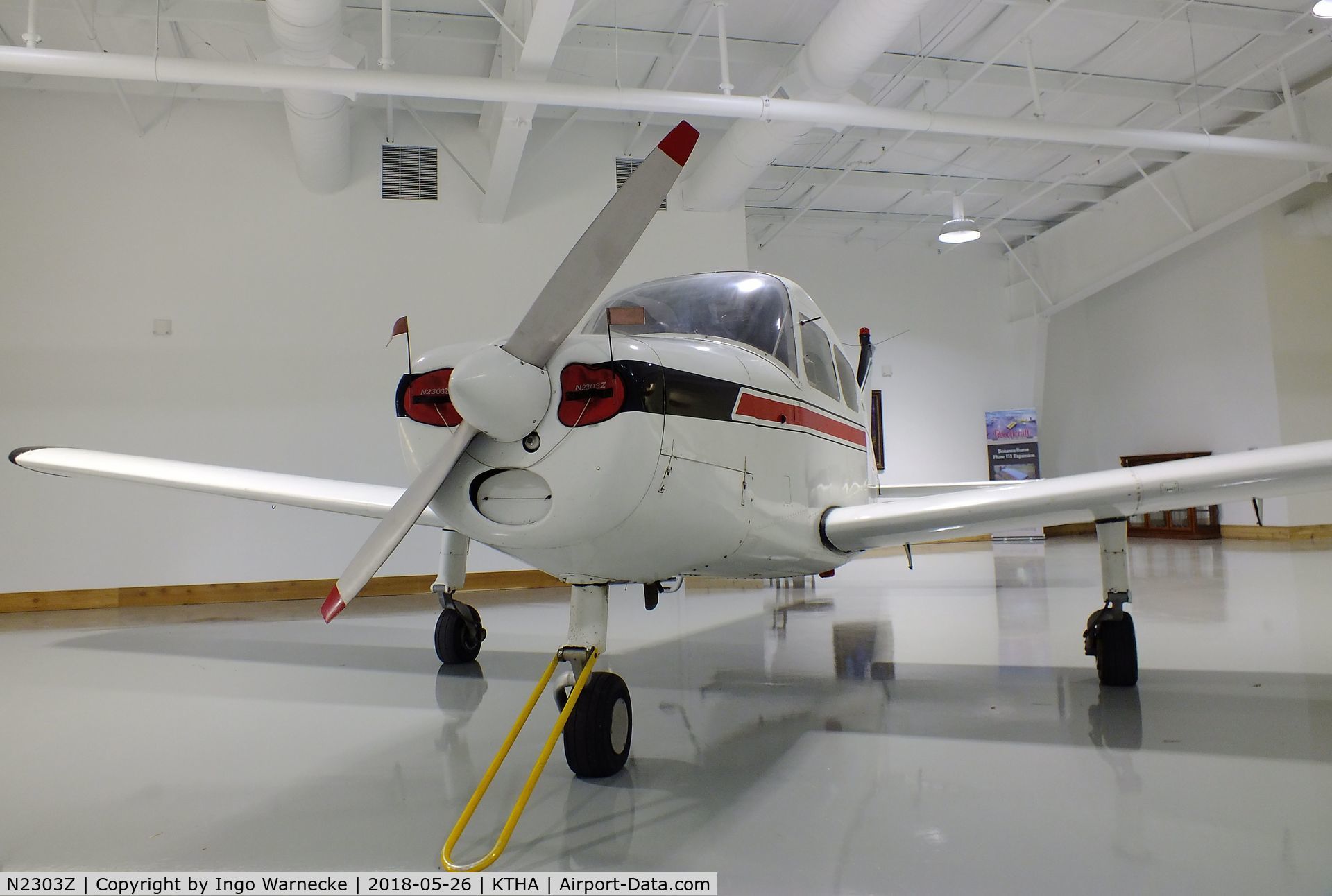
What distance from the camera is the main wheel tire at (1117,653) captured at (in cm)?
352

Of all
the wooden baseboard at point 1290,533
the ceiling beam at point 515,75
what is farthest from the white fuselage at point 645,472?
the wooden baseboard at point 1290,533

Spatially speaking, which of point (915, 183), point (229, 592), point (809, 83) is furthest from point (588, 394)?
point (915, 183)

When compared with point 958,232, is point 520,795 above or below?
below

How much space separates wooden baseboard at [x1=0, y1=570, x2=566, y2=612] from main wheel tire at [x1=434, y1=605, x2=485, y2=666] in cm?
315

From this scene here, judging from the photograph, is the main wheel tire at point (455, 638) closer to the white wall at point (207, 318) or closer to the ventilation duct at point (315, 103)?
the white wall at point (207, 318)

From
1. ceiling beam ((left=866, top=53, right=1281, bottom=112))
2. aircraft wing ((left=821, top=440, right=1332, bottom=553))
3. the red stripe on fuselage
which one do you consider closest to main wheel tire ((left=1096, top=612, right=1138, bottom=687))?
aircraft wing ((left=821, top=440, right=1332, bottom=553))

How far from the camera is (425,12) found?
7.83 m

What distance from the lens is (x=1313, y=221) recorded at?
38.2 feet

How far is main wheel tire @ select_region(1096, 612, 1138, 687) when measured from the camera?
3521 mm

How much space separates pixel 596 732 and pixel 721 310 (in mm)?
1799

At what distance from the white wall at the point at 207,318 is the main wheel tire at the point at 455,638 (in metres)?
4.40

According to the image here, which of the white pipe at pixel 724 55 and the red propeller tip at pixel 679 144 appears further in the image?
the white pipe at pixel 724 55

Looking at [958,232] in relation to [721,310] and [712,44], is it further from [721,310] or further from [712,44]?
[721,310]

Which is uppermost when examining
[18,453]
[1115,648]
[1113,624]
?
[18,453]
